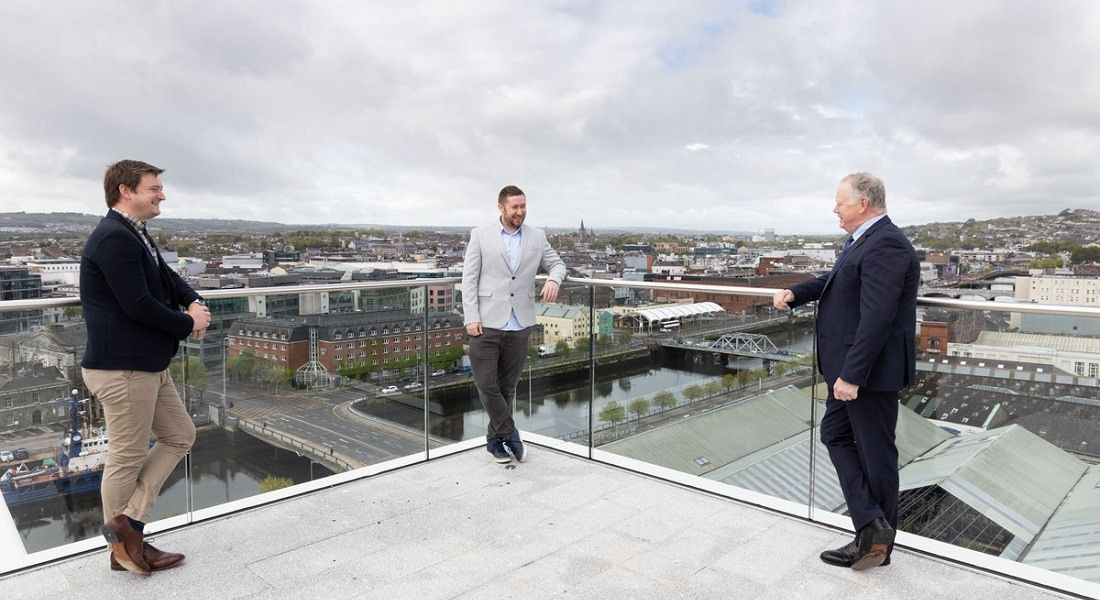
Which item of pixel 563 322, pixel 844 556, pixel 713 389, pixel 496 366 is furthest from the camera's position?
pixel 563 322

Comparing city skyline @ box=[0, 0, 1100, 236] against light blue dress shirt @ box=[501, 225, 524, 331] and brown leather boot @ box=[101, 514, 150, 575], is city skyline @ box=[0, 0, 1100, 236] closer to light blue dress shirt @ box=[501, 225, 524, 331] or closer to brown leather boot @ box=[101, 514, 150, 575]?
light blue dress shirt @ box=[501, 225, 524, 331]

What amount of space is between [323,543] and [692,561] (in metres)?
1.61

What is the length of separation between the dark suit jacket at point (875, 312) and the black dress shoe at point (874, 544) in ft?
1.78

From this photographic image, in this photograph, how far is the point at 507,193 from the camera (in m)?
3.86

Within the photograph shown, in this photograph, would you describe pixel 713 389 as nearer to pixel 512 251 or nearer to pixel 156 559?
pixel 512 251

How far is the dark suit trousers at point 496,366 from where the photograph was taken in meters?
3.92

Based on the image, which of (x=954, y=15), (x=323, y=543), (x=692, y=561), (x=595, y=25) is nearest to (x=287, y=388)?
(x=323, y=543)

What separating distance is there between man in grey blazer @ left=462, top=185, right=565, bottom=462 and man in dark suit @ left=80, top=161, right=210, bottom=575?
1.63 m

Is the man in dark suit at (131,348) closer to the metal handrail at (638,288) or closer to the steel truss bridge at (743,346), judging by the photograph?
the metal handrail at (638,288)

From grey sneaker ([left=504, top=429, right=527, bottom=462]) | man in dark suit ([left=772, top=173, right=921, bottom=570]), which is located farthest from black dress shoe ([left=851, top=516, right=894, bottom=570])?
grey sneaker ([left=504, top=429, right=527, bottom=462])

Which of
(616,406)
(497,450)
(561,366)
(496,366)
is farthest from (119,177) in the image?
(616,406)

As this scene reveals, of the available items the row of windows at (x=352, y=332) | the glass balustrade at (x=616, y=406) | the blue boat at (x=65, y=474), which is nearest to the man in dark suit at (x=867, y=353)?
the glass balustrade at (x=616, y=406)

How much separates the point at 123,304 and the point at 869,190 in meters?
2.78

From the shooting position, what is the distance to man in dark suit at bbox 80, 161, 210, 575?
7.39ft
